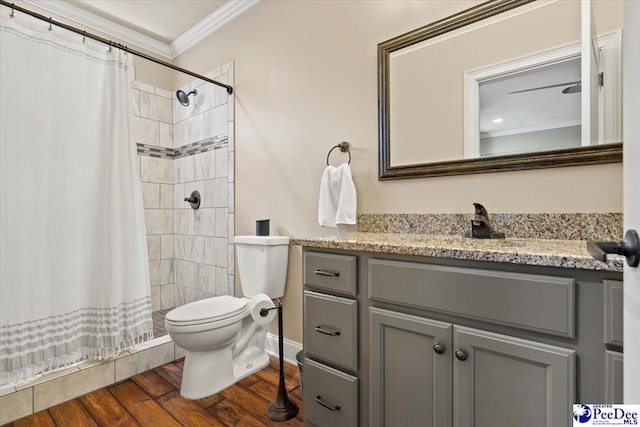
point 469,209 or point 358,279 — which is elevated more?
point 469,209

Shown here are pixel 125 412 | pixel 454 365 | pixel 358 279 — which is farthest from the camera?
pixel 125 412

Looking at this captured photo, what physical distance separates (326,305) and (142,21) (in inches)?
117

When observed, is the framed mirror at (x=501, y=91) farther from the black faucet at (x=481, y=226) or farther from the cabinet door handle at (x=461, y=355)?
the cabinet door handle at (x=461, y=355)

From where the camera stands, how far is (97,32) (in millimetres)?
2660

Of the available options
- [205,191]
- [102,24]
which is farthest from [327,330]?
[102,24]

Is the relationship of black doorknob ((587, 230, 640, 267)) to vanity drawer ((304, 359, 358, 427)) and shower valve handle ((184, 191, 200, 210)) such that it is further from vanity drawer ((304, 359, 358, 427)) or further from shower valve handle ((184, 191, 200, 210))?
shower valve handle ((184, 191, 200, 210))

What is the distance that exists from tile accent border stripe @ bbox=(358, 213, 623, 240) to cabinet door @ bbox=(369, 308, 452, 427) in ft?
1.95

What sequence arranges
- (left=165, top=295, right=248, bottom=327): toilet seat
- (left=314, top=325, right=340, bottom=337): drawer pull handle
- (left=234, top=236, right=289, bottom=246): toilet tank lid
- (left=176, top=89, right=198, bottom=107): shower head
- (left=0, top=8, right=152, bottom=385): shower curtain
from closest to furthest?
(left=314, top=325, right=340, bottom=337): drawer pull handle, (left=0, top=8, right=152, bottom=385): shower curtain, (left=165, top=295, right=248, bottom=327): toilet seat, (left=234, top=236, right=289, bottom=246): toilet tank lid, (left=176, top=89, right=198, bottom=107): shower head

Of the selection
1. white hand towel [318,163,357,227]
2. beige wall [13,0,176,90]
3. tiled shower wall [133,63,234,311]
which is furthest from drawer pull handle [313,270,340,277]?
beige wall [13,0,176,90]

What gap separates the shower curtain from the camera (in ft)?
4.77

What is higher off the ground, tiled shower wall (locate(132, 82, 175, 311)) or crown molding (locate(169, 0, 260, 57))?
crown molding (locate(169, 0, 260, 57))

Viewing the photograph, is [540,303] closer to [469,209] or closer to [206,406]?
[469,209]

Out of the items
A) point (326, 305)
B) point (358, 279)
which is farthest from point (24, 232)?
point (358, 279)

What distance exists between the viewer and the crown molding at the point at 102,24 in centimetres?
242
